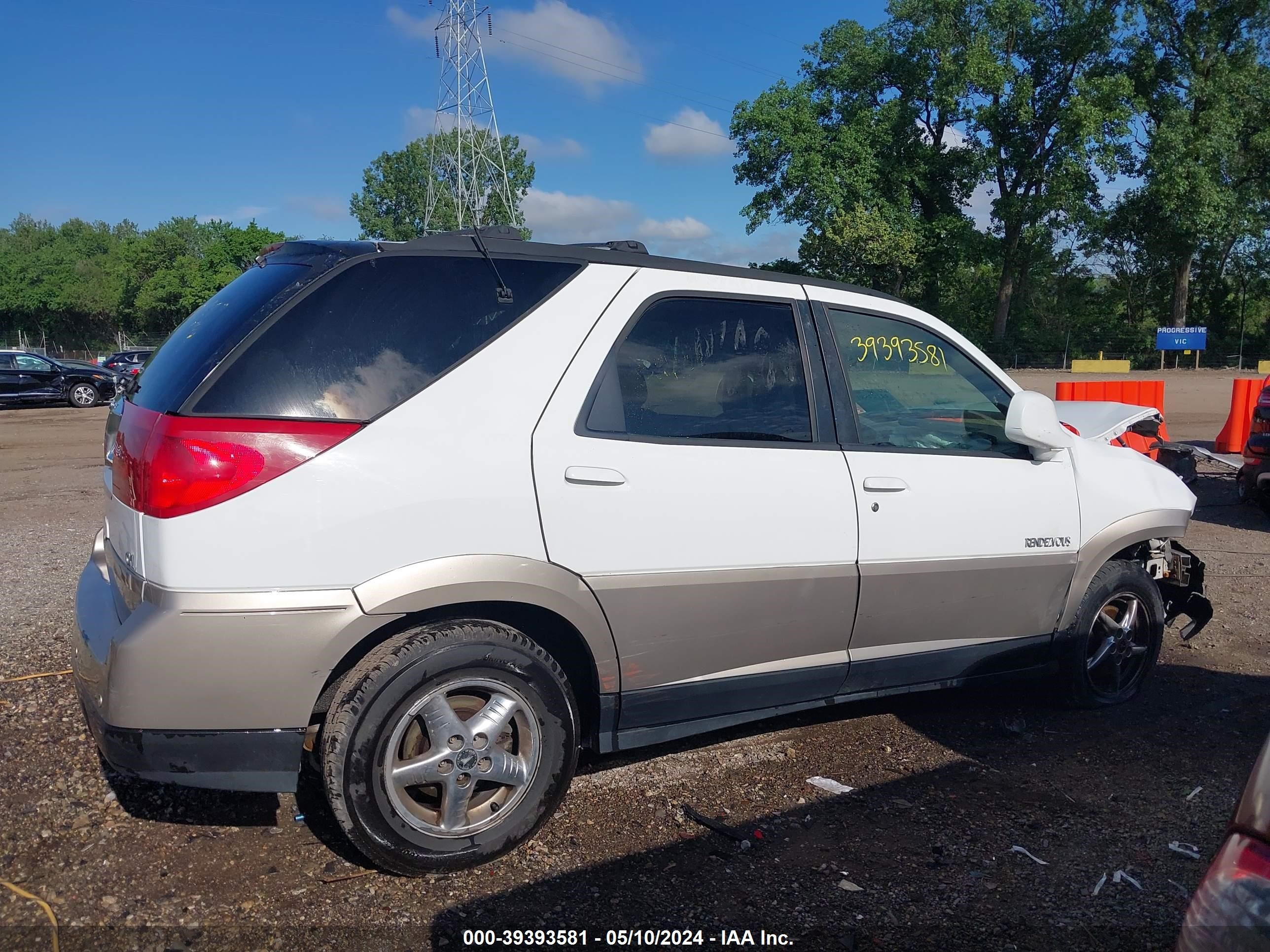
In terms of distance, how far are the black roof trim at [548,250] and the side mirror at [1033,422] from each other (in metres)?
1.06

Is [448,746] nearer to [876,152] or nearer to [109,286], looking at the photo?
[876,152]

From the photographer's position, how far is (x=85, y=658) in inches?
115

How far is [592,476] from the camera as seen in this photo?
3.04 meters

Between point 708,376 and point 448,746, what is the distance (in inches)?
60.5

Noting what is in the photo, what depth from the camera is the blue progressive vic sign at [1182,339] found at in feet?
143

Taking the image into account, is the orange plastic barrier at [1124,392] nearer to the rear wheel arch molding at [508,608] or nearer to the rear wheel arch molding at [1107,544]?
the rear wheel arch molding at [1107,544]

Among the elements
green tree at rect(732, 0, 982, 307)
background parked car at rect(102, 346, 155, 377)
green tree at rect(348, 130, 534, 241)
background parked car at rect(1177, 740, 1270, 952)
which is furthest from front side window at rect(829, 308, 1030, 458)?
green tree at rect(348, 130, 534, 241)

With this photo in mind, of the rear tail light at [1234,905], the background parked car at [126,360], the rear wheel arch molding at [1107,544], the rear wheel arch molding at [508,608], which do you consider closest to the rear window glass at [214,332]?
the rear wheel arch molding at [508,608]

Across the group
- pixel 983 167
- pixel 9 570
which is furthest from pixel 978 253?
pixel 9 570

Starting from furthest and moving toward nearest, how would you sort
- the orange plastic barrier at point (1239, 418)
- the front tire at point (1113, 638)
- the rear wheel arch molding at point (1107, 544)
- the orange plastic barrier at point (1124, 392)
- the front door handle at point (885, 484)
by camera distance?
the orange plastic barrier at point (1124, 392)
the orange plastic barrier at point (1239, 418)
the front tire at point (1113, 638)
the rear wheel arch molding at point (1107, 544)
the front door handle at point (885, 484)

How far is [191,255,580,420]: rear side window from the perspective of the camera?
2.72 metres

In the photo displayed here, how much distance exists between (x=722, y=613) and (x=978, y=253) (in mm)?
50089

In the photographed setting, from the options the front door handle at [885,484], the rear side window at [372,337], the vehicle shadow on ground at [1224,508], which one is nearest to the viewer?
the rear side window at [372,337]

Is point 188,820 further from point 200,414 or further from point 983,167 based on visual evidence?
point 983,167
